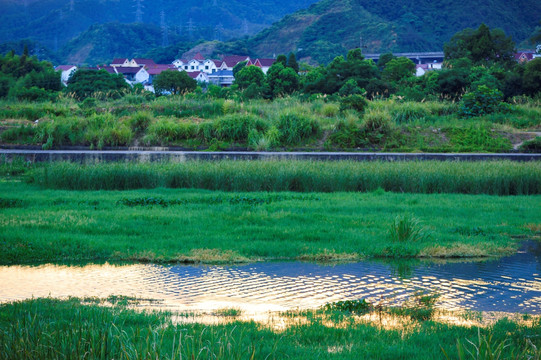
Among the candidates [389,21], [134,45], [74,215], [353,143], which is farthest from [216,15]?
[74,215]

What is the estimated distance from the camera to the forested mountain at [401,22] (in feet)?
317

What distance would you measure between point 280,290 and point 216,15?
17784 centimetres

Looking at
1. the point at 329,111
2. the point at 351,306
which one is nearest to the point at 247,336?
the point at 351,306

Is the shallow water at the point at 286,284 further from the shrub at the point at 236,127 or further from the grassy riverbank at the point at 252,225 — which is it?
the shrub at the point at 236,127

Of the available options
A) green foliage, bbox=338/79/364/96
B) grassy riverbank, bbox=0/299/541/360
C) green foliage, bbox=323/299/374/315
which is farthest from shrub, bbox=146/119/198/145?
green foliage, bbox=323/299/374/315

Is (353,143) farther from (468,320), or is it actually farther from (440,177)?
(468,320)

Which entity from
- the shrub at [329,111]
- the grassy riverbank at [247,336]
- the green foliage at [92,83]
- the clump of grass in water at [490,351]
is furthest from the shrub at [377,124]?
the green foliage at [92,83]

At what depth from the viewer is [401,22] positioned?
102 m

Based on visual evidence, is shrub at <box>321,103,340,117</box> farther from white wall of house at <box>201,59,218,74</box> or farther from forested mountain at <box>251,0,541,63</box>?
white wall of house at <box>201,59,218,74</box>

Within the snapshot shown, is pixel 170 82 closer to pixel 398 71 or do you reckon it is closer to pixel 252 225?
pixel 398 71

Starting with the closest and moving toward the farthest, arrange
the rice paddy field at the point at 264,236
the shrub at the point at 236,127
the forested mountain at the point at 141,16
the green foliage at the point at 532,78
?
the rice paddy field at the point at 264,236 < the shrub at the point at 236,127 < the green foliage at the point at 532,78 < the forested mountain at the point at 141,16

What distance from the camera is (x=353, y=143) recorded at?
23266mm

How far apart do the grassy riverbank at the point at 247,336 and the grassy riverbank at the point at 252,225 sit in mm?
2805

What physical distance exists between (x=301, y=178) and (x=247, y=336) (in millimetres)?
10430
